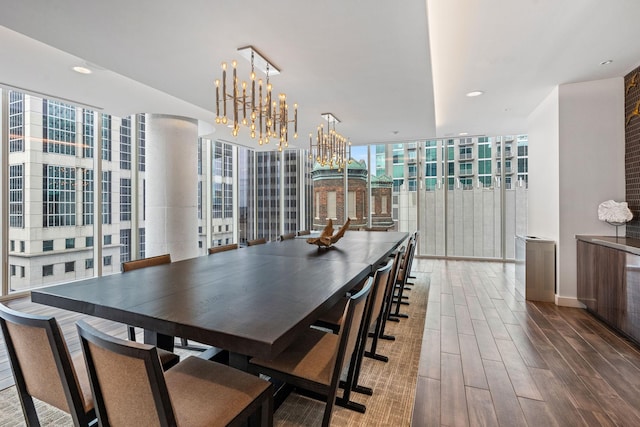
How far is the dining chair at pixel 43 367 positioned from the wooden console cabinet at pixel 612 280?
4061 millimetres

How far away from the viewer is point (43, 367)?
1232 mm

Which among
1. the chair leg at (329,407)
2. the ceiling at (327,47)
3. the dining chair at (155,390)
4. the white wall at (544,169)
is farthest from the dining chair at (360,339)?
the white wall at (544,169)

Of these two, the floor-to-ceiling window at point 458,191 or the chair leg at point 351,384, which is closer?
the chair leg at point 351,384

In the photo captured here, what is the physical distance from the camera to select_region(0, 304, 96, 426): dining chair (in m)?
1.13

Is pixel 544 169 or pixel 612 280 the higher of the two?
pixel 544 169

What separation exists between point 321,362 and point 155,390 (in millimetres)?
832

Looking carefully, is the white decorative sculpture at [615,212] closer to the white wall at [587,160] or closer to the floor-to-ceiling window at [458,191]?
the white wall at [587,160]

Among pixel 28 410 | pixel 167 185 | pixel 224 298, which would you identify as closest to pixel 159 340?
pixel 28 410

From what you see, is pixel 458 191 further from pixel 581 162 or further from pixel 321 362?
pixel 321 362

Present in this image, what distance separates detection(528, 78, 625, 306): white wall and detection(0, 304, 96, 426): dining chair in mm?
4891

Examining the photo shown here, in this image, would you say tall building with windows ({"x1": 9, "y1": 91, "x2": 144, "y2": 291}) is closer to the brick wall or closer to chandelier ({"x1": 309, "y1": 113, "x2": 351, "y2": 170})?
chandelier ({"x1": 309, "y1": 113, "x2": 351, "y2": 170})

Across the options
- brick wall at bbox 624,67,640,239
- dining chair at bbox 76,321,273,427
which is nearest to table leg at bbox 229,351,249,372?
dining chair at bbox 76,321,273,427

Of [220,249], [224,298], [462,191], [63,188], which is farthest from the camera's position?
[462,191]

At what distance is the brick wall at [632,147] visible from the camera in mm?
3381
